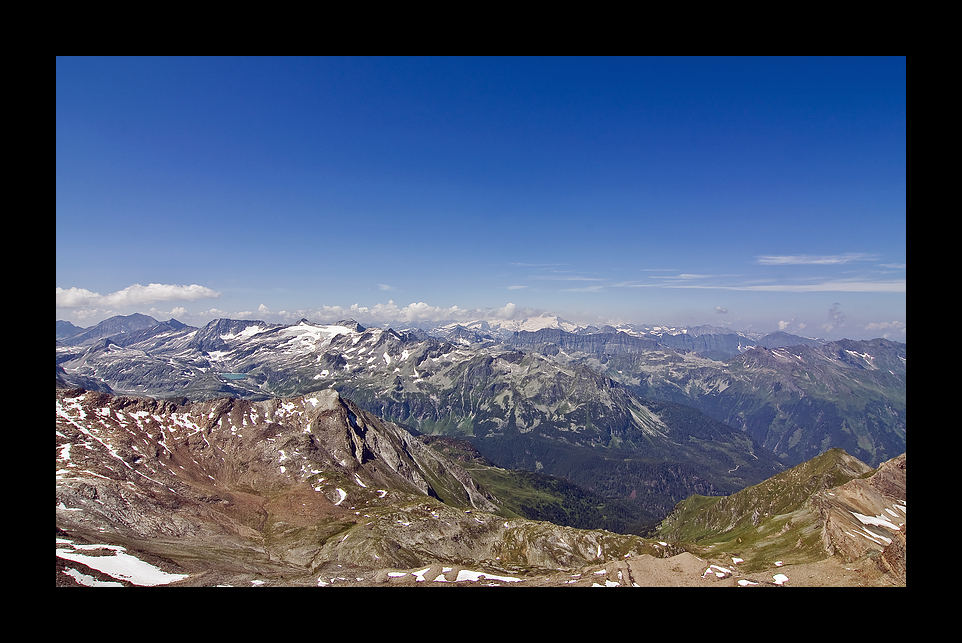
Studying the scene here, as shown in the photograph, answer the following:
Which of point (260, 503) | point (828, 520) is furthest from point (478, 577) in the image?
point (260, 503)

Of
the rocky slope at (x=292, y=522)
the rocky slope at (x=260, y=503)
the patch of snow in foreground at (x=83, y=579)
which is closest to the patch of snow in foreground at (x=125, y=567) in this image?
the rocky slope at (x=292, y=522)

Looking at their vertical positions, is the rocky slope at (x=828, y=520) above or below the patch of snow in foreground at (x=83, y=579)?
below

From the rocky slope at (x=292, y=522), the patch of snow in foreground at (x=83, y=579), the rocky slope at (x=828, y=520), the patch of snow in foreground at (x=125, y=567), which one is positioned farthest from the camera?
the rocky slope at (x=828, y=520)

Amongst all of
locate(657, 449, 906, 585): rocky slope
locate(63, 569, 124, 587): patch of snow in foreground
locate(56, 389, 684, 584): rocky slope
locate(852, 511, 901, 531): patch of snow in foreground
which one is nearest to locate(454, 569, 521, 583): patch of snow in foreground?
locate(56, 389, 684, 584): rocky slope

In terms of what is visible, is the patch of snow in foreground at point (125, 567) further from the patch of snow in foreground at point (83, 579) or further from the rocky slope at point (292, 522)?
the patch of snow in foreground at point (83, 579)

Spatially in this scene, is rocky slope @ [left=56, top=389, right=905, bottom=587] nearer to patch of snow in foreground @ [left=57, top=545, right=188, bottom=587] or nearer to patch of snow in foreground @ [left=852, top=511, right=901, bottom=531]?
patch of snow in foreground @ [left=57, top=545, right=188, bottom=587]

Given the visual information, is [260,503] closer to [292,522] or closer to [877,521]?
[292,522]
